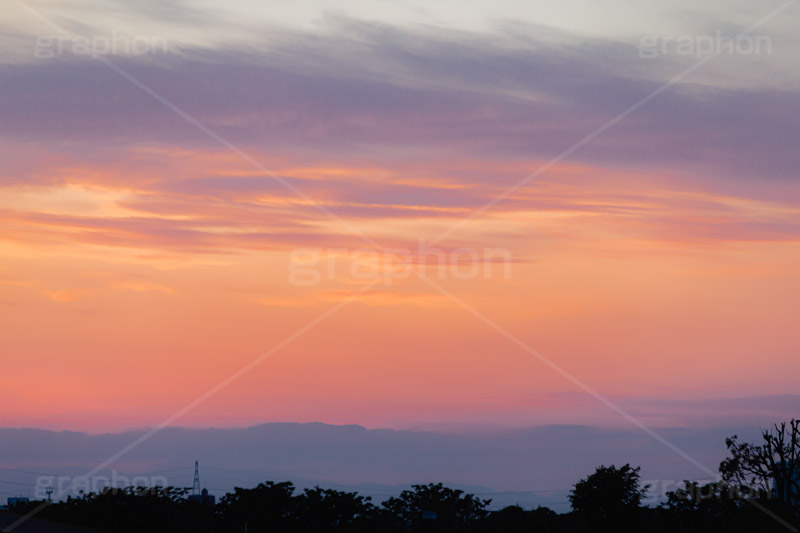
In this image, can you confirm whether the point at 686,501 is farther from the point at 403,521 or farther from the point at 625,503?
the point at 403,521

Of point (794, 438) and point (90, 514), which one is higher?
point (794, 438)

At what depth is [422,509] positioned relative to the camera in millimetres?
63906

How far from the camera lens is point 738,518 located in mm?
53875

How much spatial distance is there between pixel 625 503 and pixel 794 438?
16.9 meters

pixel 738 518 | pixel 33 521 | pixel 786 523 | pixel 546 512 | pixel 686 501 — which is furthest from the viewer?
pixel 546 512

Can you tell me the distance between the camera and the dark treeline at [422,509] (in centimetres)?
5369

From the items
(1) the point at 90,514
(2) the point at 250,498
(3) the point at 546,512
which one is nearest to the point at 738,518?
(3) the point at 546,512

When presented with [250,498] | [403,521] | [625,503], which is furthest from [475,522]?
[250,498]

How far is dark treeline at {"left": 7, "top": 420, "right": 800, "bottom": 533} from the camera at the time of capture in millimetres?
53688

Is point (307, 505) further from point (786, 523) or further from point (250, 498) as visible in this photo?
point (786, 523)

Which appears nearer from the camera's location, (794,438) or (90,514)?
(90,514)

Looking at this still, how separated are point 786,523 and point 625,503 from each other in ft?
54.2

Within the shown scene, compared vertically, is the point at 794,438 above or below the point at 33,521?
above

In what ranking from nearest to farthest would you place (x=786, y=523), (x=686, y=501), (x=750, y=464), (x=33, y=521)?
(x=786, y=523)
(x=33, y=521)
(x=686, y=501)
(x=750, y=464)
